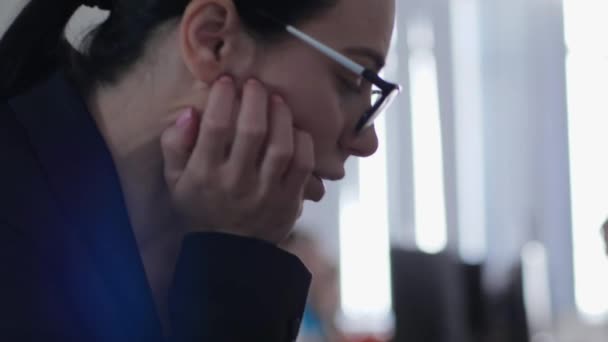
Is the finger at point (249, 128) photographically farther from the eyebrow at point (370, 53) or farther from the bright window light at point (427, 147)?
the bright window light at point (427, 147)

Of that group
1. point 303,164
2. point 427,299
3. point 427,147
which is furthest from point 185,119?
point 427,147

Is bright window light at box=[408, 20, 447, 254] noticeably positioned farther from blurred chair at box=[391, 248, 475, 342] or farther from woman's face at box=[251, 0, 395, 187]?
woman's face at box=[251, 0, 395, 187]

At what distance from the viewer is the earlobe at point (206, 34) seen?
0.98 metres

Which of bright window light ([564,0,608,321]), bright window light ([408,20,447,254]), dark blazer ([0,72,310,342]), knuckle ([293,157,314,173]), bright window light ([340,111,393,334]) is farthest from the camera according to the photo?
bright window light ([408,20,447,254])

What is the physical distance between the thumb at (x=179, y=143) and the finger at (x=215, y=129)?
0.04ft

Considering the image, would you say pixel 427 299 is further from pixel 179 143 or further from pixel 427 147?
pixel 179 143

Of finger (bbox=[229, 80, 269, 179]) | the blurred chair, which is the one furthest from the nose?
the blurred chair

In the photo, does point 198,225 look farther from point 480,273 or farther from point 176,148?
point 480,273

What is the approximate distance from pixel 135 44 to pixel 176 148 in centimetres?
13

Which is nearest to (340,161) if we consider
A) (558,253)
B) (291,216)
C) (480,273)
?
(291,216)

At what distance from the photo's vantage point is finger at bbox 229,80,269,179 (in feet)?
3.20

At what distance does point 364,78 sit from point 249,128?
0.45 ft

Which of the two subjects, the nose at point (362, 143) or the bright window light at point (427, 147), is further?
the bright window light at point (427, 147)

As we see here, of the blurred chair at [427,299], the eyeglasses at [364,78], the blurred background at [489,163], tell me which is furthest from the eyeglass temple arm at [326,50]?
the blurred background at [489,163]
